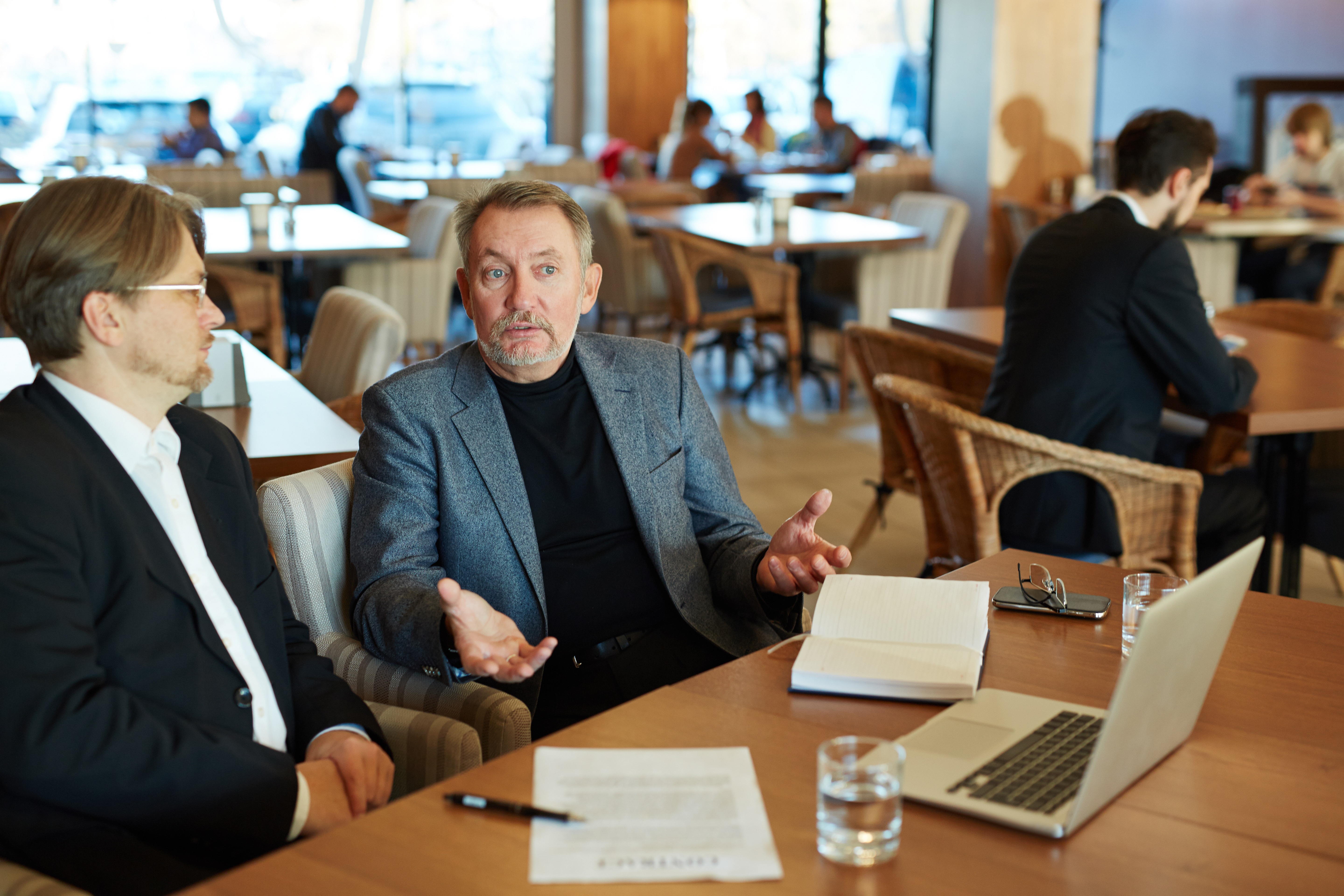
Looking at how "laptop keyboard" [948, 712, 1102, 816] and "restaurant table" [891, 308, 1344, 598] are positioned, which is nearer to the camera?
"laptop keyboard" [948, 712, 1102, 816]

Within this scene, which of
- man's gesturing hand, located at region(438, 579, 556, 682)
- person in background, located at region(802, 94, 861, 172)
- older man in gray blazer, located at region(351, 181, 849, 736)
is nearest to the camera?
man's gesturing hand, located at region(438, 579, 556, 682)

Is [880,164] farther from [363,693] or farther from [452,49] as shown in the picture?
[363,693]

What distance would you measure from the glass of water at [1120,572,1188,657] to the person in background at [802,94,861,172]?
937 cm

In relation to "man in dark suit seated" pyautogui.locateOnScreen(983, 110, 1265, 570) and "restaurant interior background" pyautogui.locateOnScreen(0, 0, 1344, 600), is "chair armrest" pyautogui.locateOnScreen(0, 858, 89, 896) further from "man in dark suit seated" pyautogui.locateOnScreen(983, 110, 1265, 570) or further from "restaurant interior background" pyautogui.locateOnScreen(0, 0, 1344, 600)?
"restaurant interior background" pyautogui.locateOnScreen(0, 0, 1344, 600)

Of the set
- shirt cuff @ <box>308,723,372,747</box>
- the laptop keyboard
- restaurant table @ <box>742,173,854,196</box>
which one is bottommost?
shirt cuff @ <box>308,723,372,747</box>

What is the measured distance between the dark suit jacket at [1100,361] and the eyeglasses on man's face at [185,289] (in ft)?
6.37

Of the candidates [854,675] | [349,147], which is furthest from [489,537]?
[349,147]

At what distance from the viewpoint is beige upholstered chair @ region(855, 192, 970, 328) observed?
20.7 feet

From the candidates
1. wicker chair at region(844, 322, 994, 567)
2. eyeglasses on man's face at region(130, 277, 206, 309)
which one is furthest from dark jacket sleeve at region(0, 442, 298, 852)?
wicker chair at region(844, 322, 994, 567)

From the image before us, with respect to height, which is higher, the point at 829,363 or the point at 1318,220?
the point at 1318,220

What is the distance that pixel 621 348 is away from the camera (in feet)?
6.81

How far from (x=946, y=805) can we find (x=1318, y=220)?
23.4ft

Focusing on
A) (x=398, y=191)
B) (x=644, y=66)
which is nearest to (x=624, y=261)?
(x=398, y=191)

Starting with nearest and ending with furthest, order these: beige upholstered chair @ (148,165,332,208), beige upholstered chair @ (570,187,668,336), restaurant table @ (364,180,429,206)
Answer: beige upholstered chair @ (570,187,668,336) < beige upholstered chair @ (148,165,332,208) < restaurant table @ (364,180,429,206)
